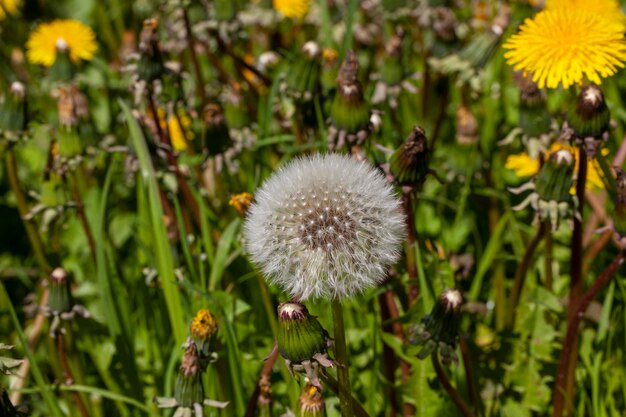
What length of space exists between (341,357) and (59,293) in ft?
2.97

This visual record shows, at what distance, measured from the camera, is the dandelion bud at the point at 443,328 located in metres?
1.58

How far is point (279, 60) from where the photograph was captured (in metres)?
3.41

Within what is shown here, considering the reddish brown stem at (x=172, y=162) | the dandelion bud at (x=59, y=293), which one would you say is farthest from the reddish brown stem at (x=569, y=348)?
the dandelion bud at (x=59, y=293)

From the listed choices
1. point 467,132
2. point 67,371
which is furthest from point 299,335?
point 467,132

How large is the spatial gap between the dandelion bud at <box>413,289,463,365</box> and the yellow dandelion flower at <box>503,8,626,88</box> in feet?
1.69

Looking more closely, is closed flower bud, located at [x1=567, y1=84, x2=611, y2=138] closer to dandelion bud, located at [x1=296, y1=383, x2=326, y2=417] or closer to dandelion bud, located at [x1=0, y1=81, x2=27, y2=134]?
dandelion bud, located at [x1=296, y1=383, x2=326, y2=417]

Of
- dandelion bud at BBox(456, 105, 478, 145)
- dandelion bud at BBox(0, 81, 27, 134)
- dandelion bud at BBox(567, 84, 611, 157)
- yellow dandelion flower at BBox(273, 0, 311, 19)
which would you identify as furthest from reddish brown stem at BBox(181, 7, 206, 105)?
dandelion bud at BBox(567, 84, 611, 157)

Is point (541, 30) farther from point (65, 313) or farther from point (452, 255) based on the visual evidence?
point (65, 313)

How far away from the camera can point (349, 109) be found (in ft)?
6.24

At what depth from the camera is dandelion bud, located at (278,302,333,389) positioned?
4.23 feet

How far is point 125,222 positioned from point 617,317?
1.70 m

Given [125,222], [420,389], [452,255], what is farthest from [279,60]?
[420,389]

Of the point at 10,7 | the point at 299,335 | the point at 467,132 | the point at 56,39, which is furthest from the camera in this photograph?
the point at 10,7

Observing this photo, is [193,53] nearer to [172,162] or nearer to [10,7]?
[172,162]
